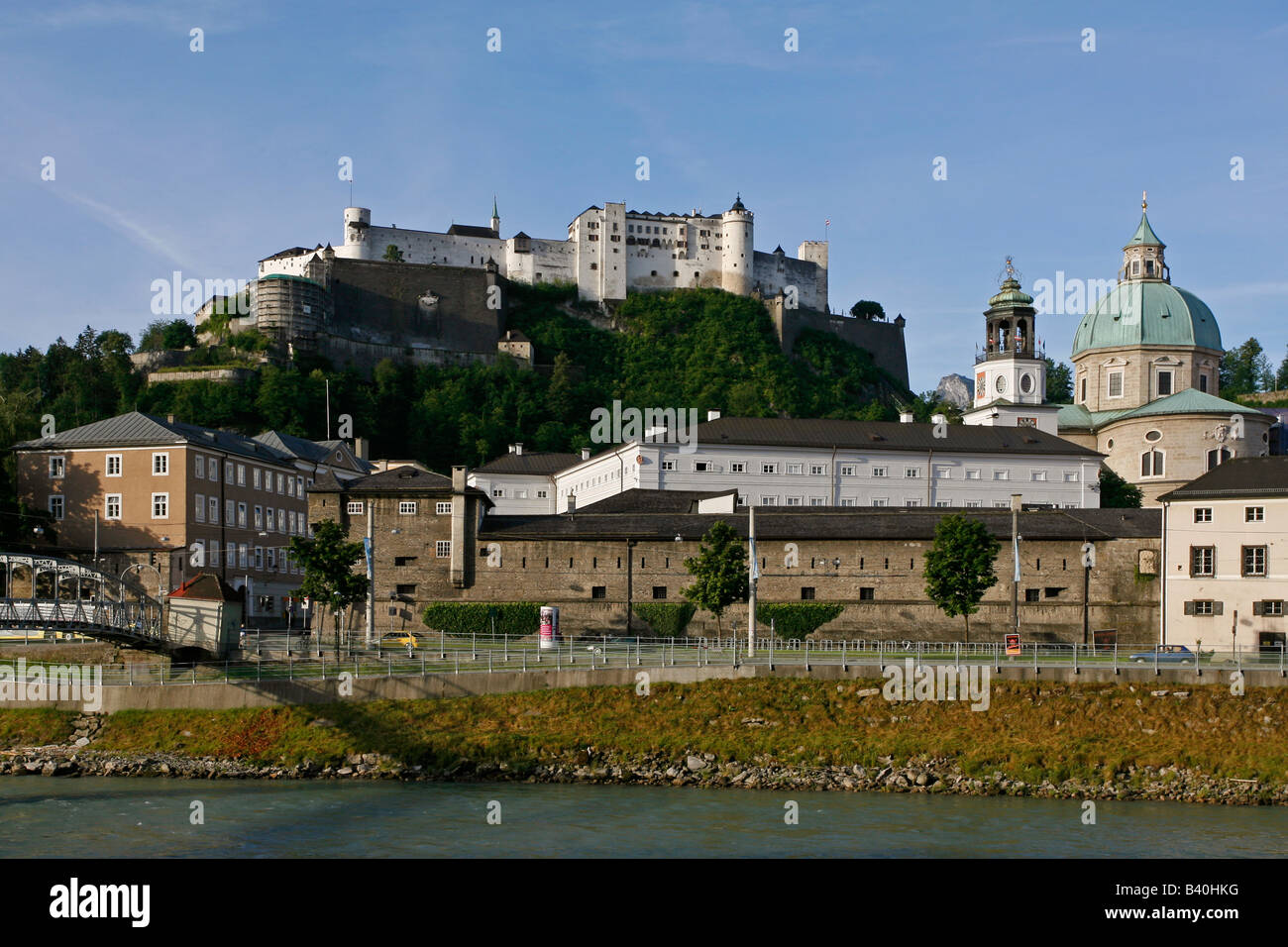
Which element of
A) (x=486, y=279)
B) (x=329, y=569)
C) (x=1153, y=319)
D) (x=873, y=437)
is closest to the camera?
(x=329, y=569)

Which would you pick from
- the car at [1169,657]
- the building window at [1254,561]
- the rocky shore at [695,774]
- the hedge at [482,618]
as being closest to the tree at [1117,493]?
the building window at [1254,561]

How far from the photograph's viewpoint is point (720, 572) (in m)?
46.7

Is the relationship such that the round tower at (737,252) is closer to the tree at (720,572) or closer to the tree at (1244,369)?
the tree at (1244,369)

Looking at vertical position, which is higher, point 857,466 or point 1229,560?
point 857,466

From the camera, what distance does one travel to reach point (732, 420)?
284 feet

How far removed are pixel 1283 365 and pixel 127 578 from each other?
150 meters

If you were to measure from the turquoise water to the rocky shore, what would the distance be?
0.61m

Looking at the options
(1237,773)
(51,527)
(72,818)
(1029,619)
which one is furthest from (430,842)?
(51,527)

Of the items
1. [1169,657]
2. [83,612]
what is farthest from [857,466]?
[83,612]

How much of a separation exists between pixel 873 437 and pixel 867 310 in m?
79.4

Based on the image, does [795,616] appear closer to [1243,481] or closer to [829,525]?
[829,525]

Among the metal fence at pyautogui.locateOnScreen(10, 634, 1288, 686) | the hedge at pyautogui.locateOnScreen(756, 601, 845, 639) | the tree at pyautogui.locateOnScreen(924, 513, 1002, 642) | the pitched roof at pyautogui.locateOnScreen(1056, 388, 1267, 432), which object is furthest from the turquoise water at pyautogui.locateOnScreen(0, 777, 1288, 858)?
the pitched roof at pyautogui.locateOnScreen(1056, 388, 1267, 432)

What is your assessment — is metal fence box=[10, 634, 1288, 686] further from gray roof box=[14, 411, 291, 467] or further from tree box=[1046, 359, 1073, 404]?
tree box=[1046, 359, 1073, 404]

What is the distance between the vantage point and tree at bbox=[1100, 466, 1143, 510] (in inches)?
3433
